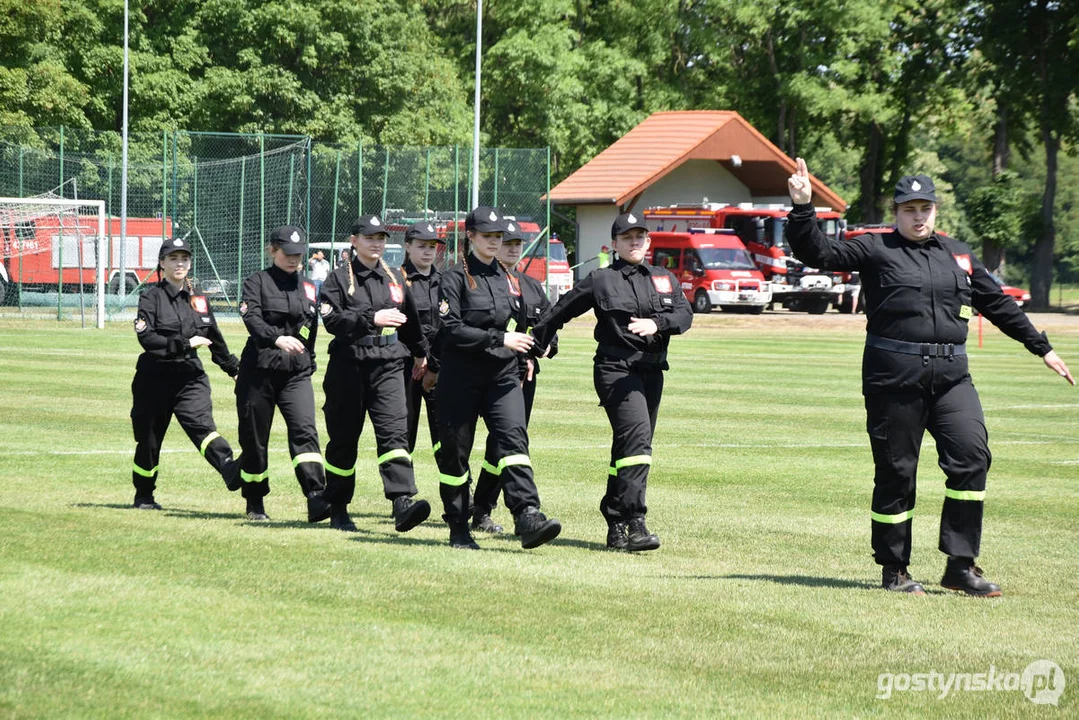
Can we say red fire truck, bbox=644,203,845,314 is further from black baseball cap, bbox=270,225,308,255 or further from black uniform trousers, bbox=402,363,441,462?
A: black baseball cap, bbox=270,225,308,255

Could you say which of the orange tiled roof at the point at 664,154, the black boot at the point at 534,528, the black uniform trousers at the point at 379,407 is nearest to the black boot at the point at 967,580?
the black boot at the point at 534,528

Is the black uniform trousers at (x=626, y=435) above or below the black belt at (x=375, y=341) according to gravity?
below

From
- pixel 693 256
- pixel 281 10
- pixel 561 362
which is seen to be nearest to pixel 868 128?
pixel 693 256

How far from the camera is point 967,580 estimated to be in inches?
309

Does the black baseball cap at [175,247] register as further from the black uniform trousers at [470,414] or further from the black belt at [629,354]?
the black belt at [629,354]

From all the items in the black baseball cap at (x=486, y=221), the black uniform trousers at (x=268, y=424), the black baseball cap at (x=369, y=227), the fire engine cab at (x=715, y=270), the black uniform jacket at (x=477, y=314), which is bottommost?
the fire engine cab at (x=715, y=270)

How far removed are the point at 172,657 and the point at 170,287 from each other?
534 cm

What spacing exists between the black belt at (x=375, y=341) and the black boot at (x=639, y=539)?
1893mm

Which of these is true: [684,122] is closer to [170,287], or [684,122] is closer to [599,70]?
[599,70]

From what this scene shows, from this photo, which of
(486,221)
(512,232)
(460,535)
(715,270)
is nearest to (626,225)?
(512,232)

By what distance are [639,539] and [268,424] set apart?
2.70 m

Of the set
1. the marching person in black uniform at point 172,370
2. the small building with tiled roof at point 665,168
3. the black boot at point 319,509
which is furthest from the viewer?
the small building with tiled roof at point 665,168

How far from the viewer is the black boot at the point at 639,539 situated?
9.03m

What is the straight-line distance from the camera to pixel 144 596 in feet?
23.5
